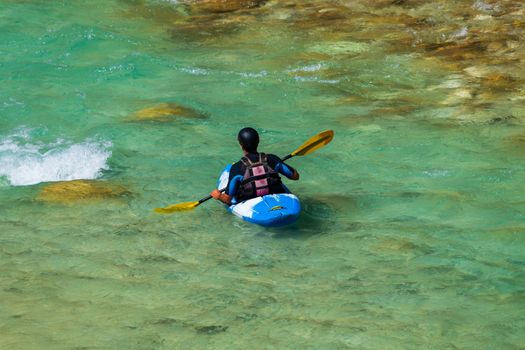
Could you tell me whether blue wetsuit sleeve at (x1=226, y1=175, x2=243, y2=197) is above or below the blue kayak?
above

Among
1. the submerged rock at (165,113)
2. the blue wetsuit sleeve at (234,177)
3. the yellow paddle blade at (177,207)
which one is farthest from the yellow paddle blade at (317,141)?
the submerged rock at (165,113)

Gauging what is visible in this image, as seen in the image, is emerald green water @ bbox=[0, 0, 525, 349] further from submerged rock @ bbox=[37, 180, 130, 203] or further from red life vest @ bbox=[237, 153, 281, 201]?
red life vest @ bbox=[237, 153, 281, 201]

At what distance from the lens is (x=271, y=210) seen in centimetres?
696

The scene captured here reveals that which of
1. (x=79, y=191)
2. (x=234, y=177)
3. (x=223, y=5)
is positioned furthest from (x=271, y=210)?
(x=223, y=5)

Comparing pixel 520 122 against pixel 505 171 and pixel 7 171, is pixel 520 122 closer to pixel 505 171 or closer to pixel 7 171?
pixel 505 171

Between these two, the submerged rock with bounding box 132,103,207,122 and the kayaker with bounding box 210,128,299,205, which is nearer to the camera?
the kayaker with bounding box 210,128,299,205

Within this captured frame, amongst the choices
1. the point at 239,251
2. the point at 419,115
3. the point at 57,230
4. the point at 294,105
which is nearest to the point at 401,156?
the point at 419,115

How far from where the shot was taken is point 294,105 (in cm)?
1057

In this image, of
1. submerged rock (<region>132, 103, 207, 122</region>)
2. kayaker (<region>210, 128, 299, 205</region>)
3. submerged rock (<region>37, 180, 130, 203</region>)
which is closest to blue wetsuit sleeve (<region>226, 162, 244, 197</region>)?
kayaker (<region>210, 128, 299, 205</region>)

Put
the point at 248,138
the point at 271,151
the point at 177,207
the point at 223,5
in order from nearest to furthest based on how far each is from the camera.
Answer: the point at 248,138 < the point at 177,207 < the point at 271,151 < the point at 223,5

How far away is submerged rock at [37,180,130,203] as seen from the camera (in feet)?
25.8

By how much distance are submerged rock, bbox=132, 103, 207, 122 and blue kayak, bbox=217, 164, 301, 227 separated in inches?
127

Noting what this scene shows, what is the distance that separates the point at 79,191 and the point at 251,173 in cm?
176

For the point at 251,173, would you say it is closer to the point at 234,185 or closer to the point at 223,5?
the point at 234,185
